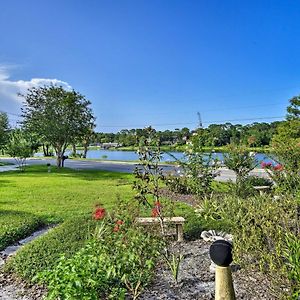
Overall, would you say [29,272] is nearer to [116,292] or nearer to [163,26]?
[116,292]

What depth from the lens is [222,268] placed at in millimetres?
2432

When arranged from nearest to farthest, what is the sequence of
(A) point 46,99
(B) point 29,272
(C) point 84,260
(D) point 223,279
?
1. (D) point 223,279
2. (C) point 84,260
3. (B) point 29,272
4. (A) point 46,99

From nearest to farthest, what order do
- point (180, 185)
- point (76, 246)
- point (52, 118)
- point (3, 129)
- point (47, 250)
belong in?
point (47, 250) → point (76, 246) → point (180, 185) → point (52, 118) → point (3, 129)

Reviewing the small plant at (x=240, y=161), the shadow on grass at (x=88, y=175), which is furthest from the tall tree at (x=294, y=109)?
the small plant at (x=240, y=161)

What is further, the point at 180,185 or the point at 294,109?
the point at 294,109

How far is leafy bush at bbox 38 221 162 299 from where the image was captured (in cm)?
267

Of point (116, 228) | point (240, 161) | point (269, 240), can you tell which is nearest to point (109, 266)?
point (116, 228)

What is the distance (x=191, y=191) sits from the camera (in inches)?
418

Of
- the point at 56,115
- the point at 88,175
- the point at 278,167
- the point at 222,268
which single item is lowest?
the point at 88,175

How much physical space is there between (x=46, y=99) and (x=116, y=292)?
64.1ft

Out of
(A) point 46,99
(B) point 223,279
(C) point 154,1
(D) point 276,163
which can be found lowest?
(B) point 223,279

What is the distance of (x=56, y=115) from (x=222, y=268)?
63.4 ft

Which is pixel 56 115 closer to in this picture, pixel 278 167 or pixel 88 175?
pixel 88 175

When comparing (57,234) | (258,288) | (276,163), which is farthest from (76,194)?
(258,288)
